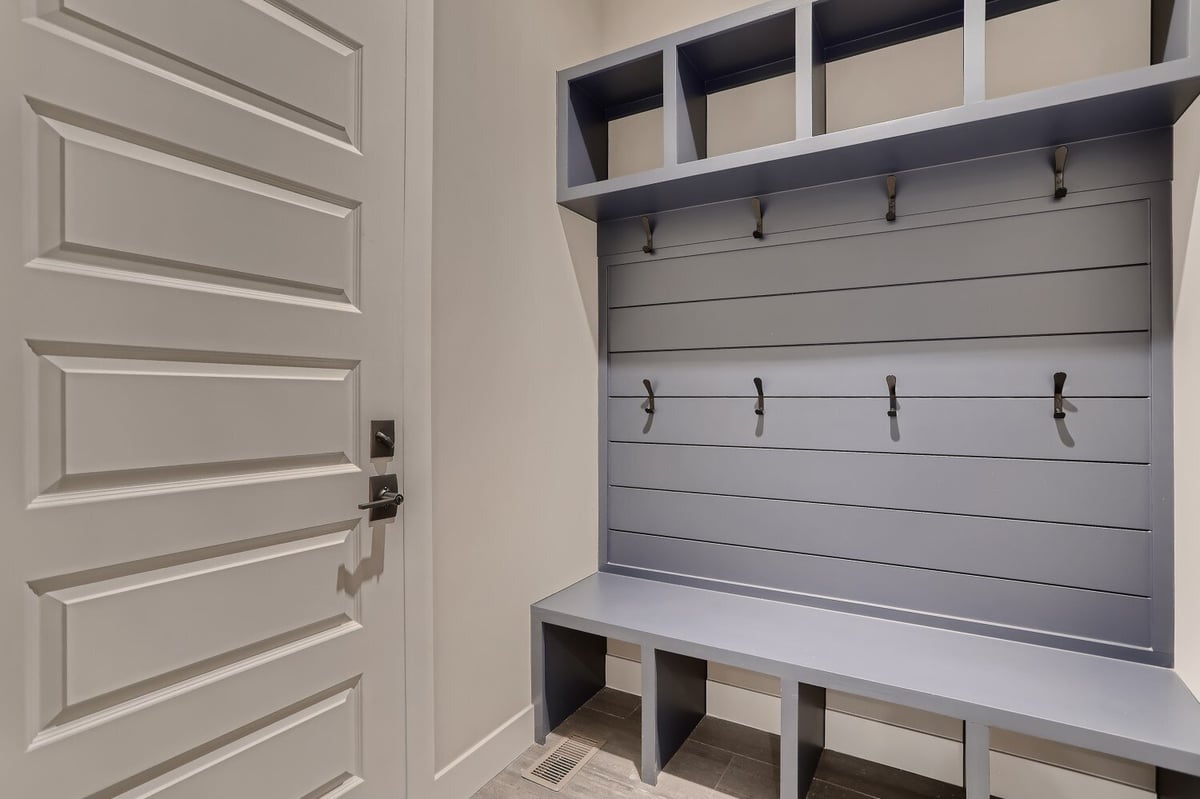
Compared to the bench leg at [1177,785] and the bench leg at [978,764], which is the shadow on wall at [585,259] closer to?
the bench leg at [978,764]

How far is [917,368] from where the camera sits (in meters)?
1.79

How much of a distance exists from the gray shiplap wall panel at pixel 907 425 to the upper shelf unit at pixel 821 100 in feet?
2.17

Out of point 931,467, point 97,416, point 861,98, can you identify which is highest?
point 861,98

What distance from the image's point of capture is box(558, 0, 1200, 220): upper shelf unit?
1.41 meters

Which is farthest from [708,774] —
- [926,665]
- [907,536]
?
[907,536]

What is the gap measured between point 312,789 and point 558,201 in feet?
5.85

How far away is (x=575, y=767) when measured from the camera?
6.00ft

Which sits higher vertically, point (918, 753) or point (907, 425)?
Result: point (907, 425)

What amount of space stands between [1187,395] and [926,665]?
0.88 m

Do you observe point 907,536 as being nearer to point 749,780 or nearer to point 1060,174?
point 749,780

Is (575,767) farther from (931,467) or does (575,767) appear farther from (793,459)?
(931,467)

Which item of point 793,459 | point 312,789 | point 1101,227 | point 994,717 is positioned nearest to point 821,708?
point 994,717

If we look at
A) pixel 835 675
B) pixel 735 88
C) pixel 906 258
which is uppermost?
pixel 735 88

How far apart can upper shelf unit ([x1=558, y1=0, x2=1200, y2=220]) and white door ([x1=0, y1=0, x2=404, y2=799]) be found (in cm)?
82
